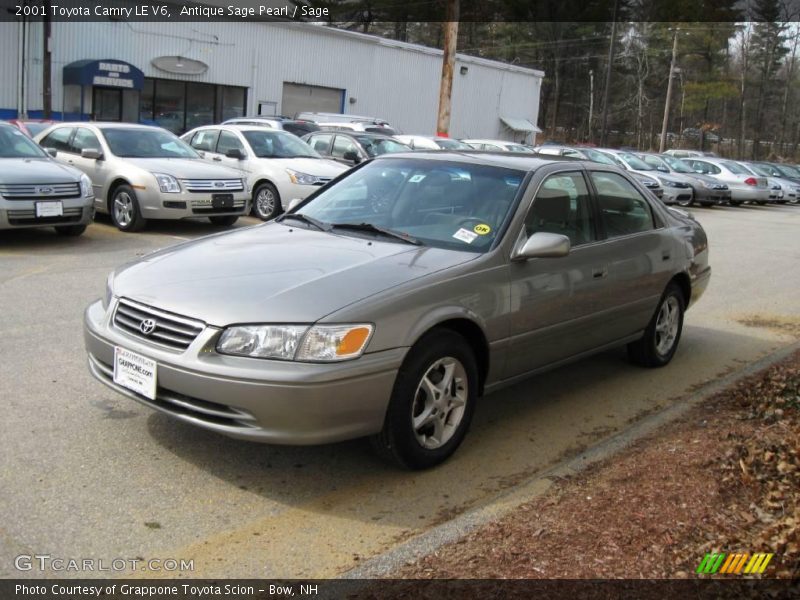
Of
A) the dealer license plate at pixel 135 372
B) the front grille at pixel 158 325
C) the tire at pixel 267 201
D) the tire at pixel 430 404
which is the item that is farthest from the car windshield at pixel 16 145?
the tire at pixel 430 404

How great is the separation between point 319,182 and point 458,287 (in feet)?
32.2

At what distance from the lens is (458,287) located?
14.3 ft

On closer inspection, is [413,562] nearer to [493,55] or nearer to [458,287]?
[458,287]

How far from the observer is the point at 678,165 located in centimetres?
2825

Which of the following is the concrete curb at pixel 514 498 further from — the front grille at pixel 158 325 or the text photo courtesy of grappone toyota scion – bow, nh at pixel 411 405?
the front grille at pixel 158 325

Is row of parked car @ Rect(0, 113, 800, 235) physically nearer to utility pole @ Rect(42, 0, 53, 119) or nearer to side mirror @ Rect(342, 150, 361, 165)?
side mirror @ Rect(342, 150, 361, 165)

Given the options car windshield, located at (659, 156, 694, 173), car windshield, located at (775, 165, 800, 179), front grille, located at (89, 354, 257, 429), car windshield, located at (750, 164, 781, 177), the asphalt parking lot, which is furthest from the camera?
car windshield, located at (775, 165, 800, 179)

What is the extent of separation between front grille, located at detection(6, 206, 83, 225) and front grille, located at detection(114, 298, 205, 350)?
6.43m

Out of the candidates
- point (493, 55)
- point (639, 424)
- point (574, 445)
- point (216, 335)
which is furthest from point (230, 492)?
point (493, 55)

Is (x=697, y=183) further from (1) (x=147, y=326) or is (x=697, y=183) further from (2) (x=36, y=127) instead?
(1) (x=147, y=326)

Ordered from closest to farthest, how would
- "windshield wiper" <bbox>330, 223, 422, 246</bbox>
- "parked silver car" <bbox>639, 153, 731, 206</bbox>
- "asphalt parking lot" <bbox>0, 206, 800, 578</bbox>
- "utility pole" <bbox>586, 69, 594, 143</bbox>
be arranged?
1. "asphalt parking lot" <bbox>0, 206, 800, 578</bbox>
2. "windshield wiper" <bbox>330, 223, 422, 246</bbox>
3. "parked silver car" <bbox>639, 153, 731, 206</bbox>
4. "utility pole" <bbox>586, 69, 594, 143</bbox>

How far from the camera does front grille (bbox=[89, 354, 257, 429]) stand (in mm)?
3826

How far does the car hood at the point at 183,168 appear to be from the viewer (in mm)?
11898

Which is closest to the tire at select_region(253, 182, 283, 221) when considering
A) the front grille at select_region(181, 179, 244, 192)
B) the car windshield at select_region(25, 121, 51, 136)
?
the front grille at select_region(181, 179, 244, 192)
